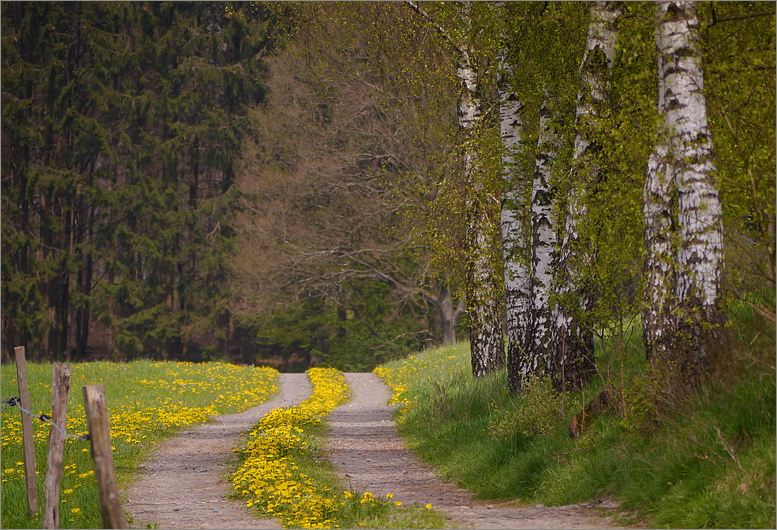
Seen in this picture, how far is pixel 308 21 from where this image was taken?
1549 cm

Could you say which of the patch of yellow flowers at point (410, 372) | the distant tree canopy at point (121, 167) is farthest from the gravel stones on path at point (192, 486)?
the distant tree canopy at point (121, 167)

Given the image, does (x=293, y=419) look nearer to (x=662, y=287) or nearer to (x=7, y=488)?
(x=7, y=488)

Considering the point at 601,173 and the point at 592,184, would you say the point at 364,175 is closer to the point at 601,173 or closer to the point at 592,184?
the point at 601,173

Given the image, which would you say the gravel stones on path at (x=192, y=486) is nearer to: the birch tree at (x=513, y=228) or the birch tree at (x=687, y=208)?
the birch tree at (x=687, y=208)

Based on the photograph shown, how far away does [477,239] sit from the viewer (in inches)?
447

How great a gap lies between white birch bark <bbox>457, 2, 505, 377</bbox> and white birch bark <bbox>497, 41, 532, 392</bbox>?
0.56 m

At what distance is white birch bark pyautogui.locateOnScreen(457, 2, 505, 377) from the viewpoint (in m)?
10.6

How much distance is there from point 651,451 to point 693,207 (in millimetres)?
2115

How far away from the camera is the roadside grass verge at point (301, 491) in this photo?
5809 mm

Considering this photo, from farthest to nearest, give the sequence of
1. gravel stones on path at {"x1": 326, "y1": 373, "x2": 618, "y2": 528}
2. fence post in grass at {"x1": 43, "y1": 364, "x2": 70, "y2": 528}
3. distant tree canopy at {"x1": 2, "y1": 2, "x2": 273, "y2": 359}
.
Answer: distant tree canopy at {"x1": 2, "y1": 2, "x2": 273, "y2": 359}, gravel stones on path at {"x1": 326, "y1": 373, "x2": 618, "y2": 528}, fence post in grass at {"x1": 43, "y1": 364, "x2": 70, "y2": 528}

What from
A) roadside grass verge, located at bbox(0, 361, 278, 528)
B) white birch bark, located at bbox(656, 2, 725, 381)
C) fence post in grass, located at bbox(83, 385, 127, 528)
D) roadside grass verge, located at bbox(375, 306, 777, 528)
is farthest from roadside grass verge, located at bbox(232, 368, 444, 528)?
white birch bark, located at bbox(656, 2, 725, 381)

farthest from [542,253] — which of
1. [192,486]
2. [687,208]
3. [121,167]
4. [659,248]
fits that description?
[121,167]

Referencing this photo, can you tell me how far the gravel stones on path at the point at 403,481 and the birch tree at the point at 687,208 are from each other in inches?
66.7

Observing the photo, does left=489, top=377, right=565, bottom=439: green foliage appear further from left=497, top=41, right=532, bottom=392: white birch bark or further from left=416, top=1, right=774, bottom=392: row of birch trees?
left=497, top=41, right=532, bottom=392: white birch bark
